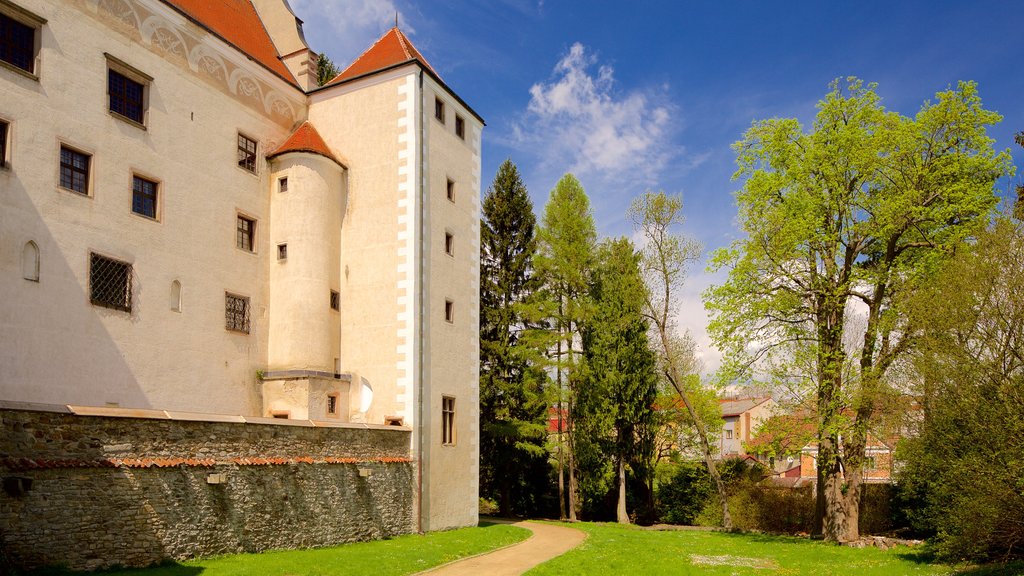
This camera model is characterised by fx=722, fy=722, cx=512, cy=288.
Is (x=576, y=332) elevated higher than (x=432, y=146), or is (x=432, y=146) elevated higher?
(x=432, y=146)

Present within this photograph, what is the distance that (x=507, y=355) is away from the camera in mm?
33375

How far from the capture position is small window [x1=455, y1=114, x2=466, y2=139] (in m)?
26.5

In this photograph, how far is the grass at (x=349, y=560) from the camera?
514 inches

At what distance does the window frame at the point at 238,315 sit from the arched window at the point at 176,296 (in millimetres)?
1601

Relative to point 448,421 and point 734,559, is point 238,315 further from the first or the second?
point 734,559

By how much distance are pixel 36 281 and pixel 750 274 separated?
20.2 m

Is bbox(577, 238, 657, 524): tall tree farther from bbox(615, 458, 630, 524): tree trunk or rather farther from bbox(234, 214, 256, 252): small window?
bbox(234, 214, 256, 252): small window

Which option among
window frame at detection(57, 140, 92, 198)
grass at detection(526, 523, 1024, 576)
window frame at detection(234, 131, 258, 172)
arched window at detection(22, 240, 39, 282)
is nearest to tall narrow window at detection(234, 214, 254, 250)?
window frame at detection(234, 131, 258, 172)

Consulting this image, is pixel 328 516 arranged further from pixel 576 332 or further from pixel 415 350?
pixel 576 332

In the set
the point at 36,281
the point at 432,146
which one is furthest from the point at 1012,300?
the point at 36,281

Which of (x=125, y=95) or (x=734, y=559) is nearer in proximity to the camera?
(x=734, y=559)

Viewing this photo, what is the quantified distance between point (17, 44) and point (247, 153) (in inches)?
278

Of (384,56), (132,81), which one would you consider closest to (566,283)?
(384,56)

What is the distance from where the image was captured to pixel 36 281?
624 inches
